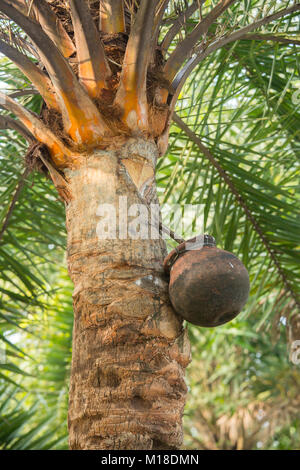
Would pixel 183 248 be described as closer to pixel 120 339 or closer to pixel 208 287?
pixel 208 287

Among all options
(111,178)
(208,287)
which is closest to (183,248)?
(208,287)

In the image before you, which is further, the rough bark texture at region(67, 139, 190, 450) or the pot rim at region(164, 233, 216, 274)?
the pot rim at region(164, 233, 216, 274)

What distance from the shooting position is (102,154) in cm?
179

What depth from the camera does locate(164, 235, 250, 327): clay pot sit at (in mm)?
1494

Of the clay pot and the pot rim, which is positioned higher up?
the pot rim

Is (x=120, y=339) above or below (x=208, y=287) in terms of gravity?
below

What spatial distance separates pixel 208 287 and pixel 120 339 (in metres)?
0.29

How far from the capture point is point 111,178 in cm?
173

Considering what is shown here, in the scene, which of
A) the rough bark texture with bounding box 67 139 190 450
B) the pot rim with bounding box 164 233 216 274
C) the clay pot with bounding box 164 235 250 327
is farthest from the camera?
the pot rim with bounding box 164 233 216 274

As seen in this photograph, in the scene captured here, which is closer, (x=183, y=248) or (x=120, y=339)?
(x=120, y=339)

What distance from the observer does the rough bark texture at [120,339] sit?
1376 millimetres

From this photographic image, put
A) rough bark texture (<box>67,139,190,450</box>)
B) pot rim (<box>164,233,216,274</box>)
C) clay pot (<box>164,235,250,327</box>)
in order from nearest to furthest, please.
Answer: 1. rough bark texture (<box>67,139,190,450</box>)
2. clay pot (<box>164,235,250,327</box>)
3. pot rim (<box>164,233,216,274</box>)

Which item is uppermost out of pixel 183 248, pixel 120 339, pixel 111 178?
pixel 111 178
